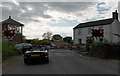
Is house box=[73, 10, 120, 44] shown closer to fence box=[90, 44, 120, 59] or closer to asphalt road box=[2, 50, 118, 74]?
fence box=[90, 44, 120, 59]

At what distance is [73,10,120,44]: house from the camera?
122 ft

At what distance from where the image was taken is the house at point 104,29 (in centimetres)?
3725

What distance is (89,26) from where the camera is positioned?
43.4 metres

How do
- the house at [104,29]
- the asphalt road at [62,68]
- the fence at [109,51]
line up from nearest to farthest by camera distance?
the asphalt road at [62,68] < the fence at [109,51] < the house at [104,29]

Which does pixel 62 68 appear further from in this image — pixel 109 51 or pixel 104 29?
pixel 104 29

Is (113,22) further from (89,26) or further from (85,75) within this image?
(85,75)

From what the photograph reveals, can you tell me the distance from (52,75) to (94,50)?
12.6 metres

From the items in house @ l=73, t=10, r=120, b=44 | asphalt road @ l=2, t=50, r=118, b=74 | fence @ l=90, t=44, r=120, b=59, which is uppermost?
house @ l=73, t=10, r=120, b=44

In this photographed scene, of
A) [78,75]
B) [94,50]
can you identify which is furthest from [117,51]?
[78,75]

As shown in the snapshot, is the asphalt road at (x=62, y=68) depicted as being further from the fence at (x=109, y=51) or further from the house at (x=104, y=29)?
the house at (x=104, y=29)

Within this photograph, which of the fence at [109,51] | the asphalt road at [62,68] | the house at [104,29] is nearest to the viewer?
the asphalt road at [62,68]

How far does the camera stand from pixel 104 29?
127 ft

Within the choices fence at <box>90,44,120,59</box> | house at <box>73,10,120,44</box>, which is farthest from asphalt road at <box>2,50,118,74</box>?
house at <box>73,10,120,44</box>

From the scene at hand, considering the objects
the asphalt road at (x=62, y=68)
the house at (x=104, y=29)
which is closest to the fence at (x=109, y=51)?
the asphalt road at (x=62, y=68)
